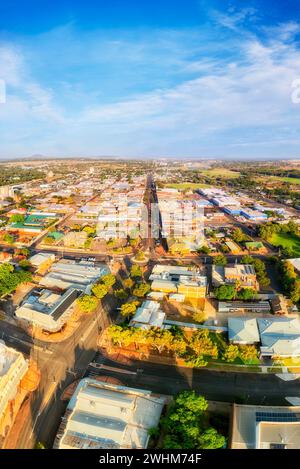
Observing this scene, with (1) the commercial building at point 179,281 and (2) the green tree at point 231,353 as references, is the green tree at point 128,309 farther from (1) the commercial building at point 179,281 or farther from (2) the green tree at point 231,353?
(2) the green tree at point 231,353

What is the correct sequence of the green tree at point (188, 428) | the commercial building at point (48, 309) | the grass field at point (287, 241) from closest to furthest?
the green tree at point (188, 428)
the commercial building at point (48, 309)
the grass field at point (287, 241)

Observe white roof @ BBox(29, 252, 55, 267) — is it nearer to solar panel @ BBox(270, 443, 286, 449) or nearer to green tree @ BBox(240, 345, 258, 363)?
green tree @ BBox(240, 345, 258, 363)

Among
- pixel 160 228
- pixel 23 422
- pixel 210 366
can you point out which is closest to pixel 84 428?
pixel 23 422

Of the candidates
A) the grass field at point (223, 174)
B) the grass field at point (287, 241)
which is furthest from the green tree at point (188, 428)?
the grass field at point (223, 174)

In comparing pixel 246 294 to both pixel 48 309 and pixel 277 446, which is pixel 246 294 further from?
pixel 48 309

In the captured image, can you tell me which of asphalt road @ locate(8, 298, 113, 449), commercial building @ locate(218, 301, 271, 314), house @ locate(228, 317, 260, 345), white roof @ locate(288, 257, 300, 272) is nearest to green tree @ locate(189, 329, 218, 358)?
house @ locate(228, 317, 260, 345)

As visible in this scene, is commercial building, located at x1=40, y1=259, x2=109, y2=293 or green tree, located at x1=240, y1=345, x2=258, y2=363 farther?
commercial building, located at x1=40, y1=259, x2=109, y2=293
